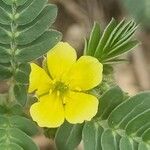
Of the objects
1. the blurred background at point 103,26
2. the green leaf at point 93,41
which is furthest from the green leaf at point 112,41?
the blurred background at point 103,26

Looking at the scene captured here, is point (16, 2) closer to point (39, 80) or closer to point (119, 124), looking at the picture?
point (39, 80)

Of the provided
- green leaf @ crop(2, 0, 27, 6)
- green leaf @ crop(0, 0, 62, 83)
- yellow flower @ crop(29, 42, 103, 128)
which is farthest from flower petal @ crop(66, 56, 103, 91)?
green leaf @ crop(2, 0, 27, 6)

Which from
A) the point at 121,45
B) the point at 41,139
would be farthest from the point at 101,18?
the point at 121,45

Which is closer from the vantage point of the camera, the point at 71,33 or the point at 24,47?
the point at 24,47

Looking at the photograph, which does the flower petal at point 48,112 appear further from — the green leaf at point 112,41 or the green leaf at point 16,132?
A: the green leaf at point 112,41

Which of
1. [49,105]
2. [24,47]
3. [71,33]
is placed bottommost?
[71,33]

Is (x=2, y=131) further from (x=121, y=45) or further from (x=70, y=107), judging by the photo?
(x=121, y=45)
